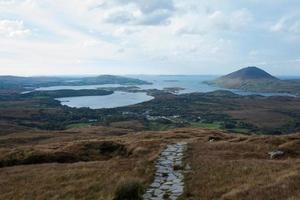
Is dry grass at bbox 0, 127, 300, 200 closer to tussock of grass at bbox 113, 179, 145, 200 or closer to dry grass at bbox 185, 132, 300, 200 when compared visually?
dry grass at bbox 185, 132, 300, 200

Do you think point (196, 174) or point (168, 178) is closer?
point (168, 178)

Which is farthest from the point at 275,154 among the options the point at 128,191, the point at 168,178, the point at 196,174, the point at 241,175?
the point at 128,191

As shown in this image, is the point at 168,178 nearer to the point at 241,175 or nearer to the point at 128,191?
the point at 241,175

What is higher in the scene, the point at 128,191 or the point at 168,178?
the point at 128,191

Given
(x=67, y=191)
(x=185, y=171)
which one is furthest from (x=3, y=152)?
(x=185, y=171)

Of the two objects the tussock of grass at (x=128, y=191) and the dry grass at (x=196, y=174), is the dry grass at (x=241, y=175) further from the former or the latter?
the tussock of grass at (x=128, y=191)

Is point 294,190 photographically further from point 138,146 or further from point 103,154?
point 103,154

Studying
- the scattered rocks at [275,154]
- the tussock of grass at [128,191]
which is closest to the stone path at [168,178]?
the tussock of grass at [128,191]

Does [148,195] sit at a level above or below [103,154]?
above

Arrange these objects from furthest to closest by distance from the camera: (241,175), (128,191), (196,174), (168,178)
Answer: (196,174) → (168,178) → (241,175) → (128,191)

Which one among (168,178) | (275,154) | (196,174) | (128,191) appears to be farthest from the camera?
(275,154)
